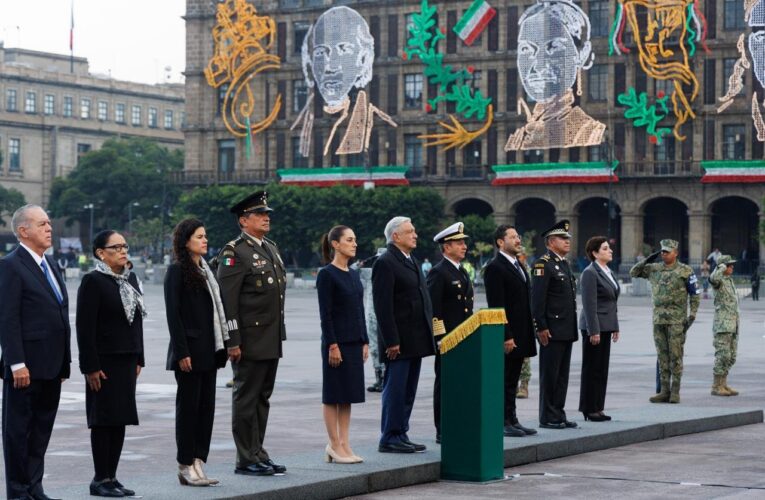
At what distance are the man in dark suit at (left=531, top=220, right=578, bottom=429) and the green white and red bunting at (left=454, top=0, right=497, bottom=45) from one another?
2552 inches

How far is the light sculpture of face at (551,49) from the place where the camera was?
237 ft

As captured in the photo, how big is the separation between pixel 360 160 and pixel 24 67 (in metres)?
43.1

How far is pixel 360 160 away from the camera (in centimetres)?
8344

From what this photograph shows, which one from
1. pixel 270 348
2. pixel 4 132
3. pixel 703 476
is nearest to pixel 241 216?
pixel 270 348

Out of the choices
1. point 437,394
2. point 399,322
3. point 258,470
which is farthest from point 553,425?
point 258,470

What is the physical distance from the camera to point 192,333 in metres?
10.4

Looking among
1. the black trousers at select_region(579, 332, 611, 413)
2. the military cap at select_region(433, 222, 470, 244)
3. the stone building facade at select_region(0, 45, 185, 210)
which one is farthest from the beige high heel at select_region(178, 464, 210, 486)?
the stone building facade at select_region(0, 45, 185, 210)

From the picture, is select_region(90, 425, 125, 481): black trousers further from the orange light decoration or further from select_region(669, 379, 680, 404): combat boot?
the orange light decoration

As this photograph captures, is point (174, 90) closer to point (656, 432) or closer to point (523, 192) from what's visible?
point (523, 192)

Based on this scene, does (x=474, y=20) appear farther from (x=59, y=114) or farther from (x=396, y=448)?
(x=396, y=448)

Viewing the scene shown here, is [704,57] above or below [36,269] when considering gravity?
above

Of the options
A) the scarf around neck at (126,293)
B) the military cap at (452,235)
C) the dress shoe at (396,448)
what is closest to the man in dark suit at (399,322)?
the dress shoe at (396,448)

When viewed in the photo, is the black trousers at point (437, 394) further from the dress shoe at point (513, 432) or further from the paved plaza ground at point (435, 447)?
the dress shoe at point (513, 432)

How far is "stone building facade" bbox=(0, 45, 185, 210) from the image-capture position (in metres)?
116
